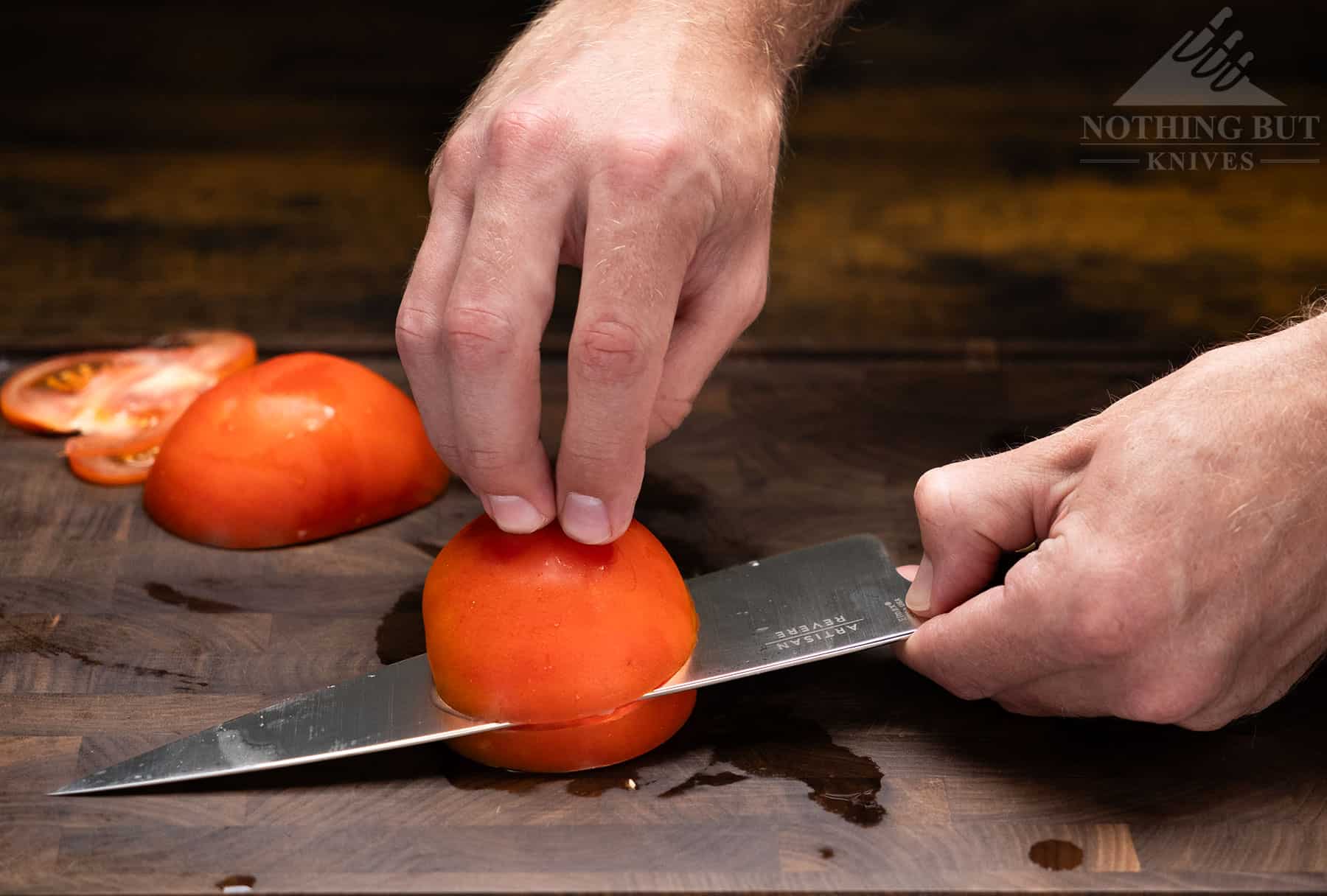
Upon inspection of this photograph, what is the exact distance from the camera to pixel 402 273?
2607mm

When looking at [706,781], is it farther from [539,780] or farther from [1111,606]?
[1111,606]

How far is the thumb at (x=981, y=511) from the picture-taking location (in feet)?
5.07

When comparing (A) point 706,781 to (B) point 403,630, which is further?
(B) point 403,630

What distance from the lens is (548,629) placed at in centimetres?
153

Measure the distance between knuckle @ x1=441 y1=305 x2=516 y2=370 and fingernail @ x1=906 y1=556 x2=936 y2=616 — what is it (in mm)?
604

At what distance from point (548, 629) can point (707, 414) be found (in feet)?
2.46

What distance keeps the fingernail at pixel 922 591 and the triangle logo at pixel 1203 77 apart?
1.75 meters

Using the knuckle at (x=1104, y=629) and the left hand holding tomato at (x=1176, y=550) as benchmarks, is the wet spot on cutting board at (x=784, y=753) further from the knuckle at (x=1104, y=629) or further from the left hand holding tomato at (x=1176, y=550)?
the knuckle at (x=1104, y=629)

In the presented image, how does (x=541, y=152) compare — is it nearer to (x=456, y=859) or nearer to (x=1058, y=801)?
(x=456, y=859)

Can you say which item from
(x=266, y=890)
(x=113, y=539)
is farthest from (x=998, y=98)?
(x=266, y=890)

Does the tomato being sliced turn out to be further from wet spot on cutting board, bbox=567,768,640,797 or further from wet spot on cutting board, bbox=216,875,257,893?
wet spot on cutting board, bbox=216,875,257,893

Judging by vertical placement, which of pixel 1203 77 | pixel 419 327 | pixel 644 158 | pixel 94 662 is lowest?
pixel 94 662

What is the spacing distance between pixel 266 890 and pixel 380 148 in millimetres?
1998

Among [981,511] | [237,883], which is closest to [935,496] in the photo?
[981,511]
